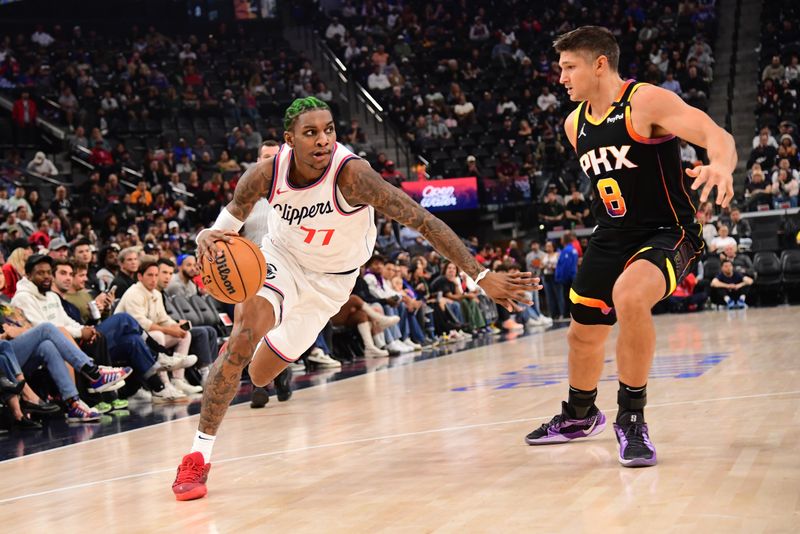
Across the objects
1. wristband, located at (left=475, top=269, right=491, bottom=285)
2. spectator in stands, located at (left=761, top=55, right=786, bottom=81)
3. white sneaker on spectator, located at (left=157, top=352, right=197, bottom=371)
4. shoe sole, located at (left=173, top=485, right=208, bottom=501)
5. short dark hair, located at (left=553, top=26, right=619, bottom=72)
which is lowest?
shoe sole, located at (left=173, top=485, right=208, bottom=501)

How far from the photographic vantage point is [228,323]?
9469 millimetres

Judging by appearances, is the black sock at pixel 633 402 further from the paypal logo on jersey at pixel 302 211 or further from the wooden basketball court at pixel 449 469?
the paypal logo on jersey at pixel 302 211

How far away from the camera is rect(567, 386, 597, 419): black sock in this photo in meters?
4.58

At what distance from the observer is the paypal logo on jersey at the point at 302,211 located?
14.4 ft

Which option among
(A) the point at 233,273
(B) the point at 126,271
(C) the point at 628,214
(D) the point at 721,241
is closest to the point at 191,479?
(A) the point at 233,273

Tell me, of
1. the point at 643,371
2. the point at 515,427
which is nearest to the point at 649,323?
the point at 643,371

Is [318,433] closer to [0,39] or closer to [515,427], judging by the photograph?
[515,427]

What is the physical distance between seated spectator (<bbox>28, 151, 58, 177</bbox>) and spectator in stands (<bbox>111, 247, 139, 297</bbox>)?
852 cm

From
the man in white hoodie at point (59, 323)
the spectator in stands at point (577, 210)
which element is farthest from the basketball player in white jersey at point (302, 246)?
the spectator in stands at point (577, 210)

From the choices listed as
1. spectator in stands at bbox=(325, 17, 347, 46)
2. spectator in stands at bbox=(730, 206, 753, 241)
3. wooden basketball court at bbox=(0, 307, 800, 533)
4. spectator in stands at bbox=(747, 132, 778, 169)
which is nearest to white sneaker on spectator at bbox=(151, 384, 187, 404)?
wooden basketball court at bbox=(0, 307, 800, 533)

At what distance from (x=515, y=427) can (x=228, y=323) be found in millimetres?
4863

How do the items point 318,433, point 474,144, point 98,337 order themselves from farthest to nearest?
1. point 474,144
2. point 98,337
3. point 318,433

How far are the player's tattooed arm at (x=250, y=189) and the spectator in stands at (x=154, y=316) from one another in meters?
3.92

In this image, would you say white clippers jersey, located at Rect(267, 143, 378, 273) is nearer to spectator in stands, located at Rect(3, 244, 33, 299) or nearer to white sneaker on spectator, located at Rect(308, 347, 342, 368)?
spectator in stands, located at Rect(3, 244, 33, 299)
